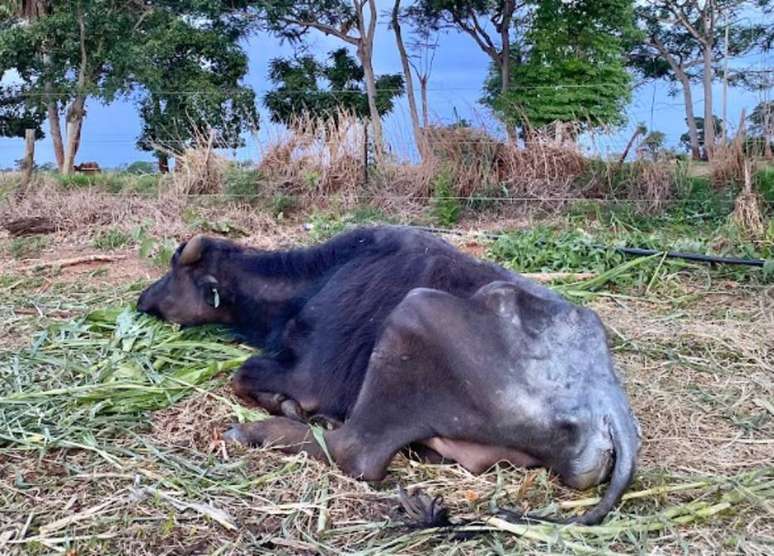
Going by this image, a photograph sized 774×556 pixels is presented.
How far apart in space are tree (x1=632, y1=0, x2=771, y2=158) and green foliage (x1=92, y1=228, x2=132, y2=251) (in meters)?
16.2

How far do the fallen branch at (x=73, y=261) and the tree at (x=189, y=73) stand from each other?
35.5 feet

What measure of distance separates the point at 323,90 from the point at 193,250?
1864cm

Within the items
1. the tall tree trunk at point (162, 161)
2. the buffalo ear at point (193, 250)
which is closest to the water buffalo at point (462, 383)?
the buffalo ear at point (193, 250)

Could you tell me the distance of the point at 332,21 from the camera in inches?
847

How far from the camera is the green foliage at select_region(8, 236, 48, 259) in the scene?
22.2 ft

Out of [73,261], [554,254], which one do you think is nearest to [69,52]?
[73,261]

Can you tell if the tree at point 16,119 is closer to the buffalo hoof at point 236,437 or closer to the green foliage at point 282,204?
the green foliage at point 282,204

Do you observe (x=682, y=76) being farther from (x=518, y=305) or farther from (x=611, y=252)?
(x=518, y=305)

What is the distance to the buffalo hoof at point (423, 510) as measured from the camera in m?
2.15

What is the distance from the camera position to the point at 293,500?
2.39 metres

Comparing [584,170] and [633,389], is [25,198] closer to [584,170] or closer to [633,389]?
[584,170]

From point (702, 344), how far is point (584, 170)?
5.68 meters

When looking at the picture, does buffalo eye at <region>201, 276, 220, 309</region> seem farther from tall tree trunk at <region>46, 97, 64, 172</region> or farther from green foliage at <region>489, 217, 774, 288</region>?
tall tree trunk at <region>46, 97, 64, 172</region>

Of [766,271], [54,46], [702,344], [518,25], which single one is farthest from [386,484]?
[518,25]
